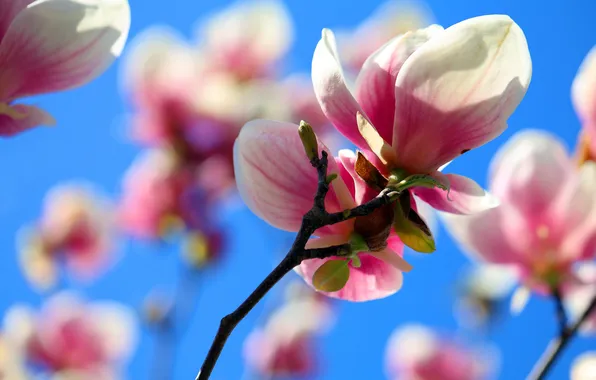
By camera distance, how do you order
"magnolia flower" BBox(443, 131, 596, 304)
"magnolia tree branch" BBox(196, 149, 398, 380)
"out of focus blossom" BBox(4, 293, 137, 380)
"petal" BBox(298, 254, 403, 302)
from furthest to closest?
"out of focus blossom" BBox(4, 293, 137, 380) < "magnolia flower" BBox(443, 131, 596, 304) < "petal" BBox(298, 254, 403, 302) < "magnolia tree branch" BBox(196, 149, 398, 380)

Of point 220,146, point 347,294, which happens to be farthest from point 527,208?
point 220,146

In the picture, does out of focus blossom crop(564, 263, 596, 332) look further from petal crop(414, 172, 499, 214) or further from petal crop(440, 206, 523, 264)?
petal crop(414, 172, 499, 214)

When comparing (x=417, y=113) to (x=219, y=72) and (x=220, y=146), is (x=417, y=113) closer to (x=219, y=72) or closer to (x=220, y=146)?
(x=220, y=146)

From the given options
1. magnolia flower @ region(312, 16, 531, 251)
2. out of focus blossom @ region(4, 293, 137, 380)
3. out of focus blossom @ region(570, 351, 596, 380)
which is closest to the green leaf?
magnolia flower @ region(312, 16, 531, 251)

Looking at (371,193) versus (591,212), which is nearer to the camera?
(371,193)

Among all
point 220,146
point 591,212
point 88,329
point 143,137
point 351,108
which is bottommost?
point 591,212

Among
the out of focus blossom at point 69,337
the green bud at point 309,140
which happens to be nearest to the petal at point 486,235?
the green bud at point 309,140
